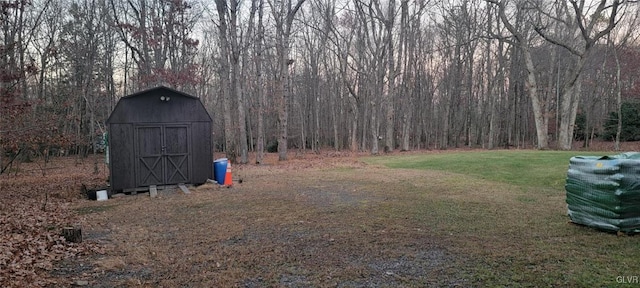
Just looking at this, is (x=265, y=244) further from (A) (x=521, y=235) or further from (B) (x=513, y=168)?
(B) (x=513, y=168)

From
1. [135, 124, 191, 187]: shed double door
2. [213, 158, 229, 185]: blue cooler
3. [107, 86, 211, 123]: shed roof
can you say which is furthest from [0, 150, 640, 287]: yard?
[107, 86, 211, 123]: shed roof

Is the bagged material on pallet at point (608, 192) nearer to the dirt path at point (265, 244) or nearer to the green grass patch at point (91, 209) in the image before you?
the dirt path at point (265, 244)

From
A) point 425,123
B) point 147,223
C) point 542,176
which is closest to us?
point 147,223

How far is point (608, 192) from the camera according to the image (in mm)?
5043

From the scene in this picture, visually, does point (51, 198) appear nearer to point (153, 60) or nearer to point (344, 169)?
point (344, 169)

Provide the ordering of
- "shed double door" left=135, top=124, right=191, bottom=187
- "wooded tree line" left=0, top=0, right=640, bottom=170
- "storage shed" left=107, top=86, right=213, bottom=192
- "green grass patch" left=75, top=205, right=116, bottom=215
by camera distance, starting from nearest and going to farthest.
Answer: "green grass patch" left=75, top=205, right=116, bottom=215
"storage shed" left=107, top=86, right=213, bottom=192
"shed double door" left=135, top=124, right=191, bottom=187
"wooded tree line" left=0, top=0, right=640, bottom=170

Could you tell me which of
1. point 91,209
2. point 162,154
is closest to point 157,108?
point 162,154

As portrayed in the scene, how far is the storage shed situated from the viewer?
10.9m

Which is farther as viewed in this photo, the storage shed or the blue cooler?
the blue cooler

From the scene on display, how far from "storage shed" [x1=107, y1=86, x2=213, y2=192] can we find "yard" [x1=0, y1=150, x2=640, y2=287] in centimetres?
136

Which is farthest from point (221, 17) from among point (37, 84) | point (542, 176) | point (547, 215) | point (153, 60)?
point (547, 215)

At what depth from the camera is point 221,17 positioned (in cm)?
1809

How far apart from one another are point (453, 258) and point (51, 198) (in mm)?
10019

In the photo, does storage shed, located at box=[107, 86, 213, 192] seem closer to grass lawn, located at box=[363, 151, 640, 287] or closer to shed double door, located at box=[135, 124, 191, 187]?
shed double door, located at box=[135, 124, 191, 187]
